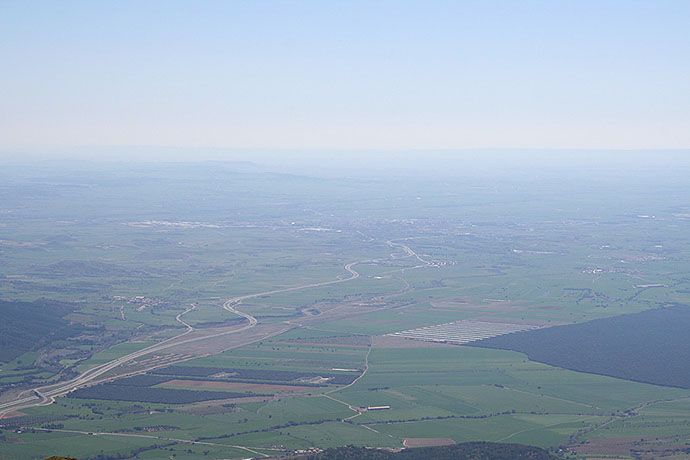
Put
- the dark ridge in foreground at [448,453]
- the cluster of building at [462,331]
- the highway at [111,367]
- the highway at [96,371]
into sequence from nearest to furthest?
the dark ridge in foreground at [448,453]
the highway at [96,371]
the highway at [111,367]
the cluster of building at [462,331]

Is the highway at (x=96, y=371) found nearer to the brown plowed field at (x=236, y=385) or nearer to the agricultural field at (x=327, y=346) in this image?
the agricultural field at (x=327, y=346)

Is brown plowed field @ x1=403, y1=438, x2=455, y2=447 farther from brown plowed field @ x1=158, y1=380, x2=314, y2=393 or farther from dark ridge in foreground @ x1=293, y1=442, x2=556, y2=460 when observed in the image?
brown plowed field @ x1=158, y1=380, x2=314, y2=393

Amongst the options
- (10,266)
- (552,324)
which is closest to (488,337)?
(552,324)

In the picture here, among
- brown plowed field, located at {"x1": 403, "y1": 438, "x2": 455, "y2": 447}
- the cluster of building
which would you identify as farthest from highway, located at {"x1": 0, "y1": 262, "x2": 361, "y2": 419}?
brown plowed field, located at {"x1": 403, "y1": 438, "x2": 455, "y2": 447}

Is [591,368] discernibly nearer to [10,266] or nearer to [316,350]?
[316,350]

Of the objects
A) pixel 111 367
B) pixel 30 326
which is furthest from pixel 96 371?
pixel 30 326

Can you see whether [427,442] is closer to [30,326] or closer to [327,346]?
[327,346]

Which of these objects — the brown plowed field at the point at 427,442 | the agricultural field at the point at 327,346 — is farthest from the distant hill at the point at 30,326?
the brown plowed field at the point at 427,442
